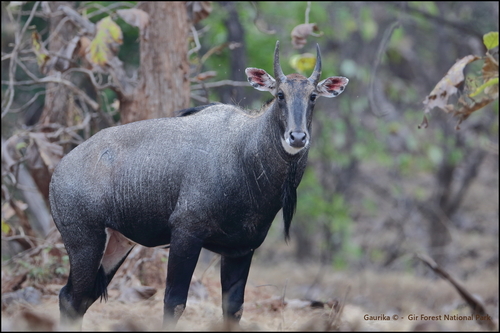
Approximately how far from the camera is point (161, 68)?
8281mm

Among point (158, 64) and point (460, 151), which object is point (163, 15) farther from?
point (460, 151)

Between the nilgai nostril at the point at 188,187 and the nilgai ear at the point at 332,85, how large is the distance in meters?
0.01

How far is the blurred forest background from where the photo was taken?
8.30 metres

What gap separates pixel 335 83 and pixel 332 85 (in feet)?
0.10

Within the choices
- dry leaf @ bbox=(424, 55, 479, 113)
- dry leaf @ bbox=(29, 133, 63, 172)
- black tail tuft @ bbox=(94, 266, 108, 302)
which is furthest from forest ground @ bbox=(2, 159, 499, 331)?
dry leaf @ bbox=(424, 55, 479, 113)

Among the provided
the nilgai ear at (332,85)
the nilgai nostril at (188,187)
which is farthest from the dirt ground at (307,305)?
the nilgai ear at (332,85)

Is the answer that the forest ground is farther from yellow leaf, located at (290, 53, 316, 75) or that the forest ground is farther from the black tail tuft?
yellow leaf, located at (290, 53, 316, 75)

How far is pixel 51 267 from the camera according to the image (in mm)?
8523

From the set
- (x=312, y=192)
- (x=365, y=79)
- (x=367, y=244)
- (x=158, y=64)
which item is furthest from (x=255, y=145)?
(x=367, y=244)

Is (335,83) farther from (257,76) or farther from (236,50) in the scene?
(236,50)

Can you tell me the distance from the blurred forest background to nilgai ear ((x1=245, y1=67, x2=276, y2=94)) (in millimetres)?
2318

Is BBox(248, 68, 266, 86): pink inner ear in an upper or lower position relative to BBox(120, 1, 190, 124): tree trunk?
upper

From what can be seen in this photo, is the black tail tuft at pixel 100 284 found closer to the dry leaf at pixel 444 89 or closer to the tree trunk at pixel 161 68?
the tree trunk at pixel 161 68

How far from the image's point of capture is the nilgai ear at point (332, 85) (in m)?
5.82
